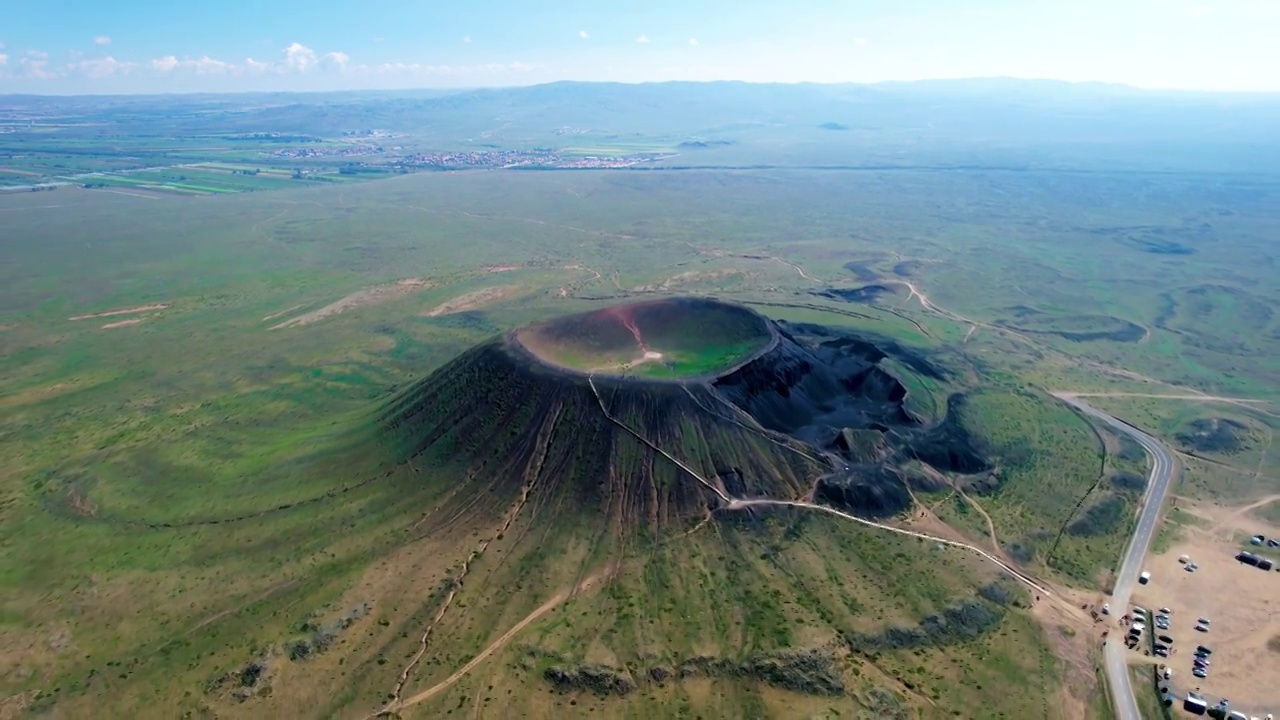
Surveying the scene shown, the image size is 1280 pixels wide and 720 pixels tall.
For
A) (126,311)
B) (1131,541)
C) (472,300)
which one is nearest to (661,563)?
(1131,541)

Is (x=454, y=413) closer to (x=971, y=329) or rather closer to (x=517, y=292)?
(x=517, y=292)

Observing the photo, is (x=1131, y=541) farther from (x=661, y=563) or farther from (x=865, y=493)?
(x=661, y=563)

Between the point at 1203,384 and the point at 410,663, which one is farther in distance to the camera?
the point at 1203,384

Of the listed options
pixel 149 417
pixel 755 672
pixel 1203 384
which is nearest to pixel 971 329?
pixel 1203 384

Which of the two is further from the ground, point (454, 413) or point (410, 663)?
point (454, 413)

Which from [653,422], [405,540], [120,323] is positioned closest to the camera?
[405,540]
